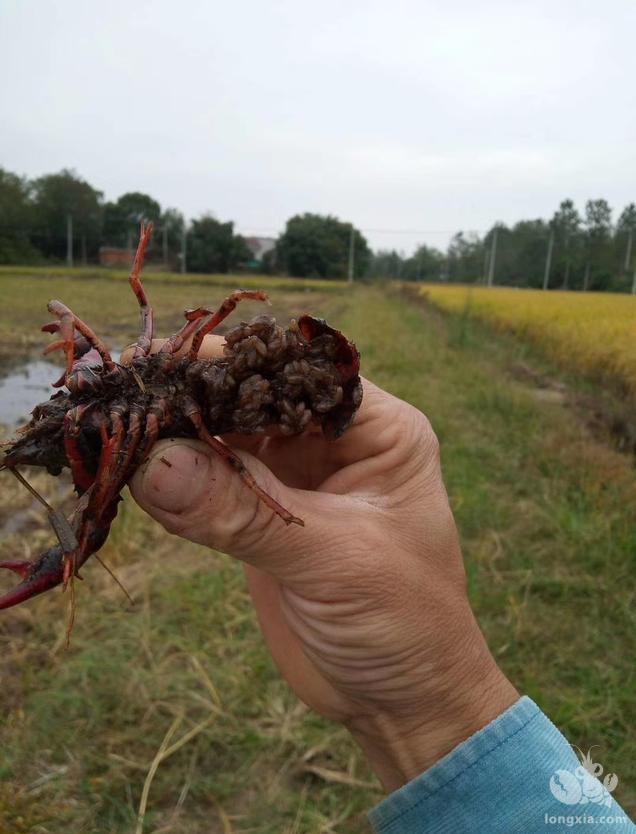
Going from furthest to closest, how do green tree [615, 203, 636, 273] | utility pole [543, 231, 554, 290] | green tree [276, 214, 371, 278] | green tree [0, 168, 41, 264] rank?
green tree [276, 214, 371, 278] < green tree [0, 168, 41, 264] < utility pole [543, 231, 554, 290] < green tree [615, 203, 636, 273]

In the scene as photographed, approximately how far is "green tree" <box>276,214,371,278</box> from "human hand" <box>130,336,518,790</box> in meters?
59.7

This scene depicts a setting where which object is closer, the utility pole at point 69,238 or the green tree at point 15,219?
the green tree at point 15,219

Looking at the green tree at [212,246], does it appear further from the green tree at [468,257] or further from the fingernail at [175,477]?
the fingernail at [175,477]

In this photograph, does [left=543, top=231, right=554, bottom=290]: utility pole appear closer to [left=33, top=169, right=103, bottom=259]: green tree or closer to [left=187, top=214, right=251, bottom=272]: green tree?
[left=33, top=169, right=103, bottom=259]: green tree

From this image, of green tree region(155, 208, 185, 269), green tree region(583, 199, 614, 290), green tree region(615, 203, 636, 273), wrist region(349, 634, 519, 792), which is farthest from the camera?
green tree region(155, 208, 185, 269)

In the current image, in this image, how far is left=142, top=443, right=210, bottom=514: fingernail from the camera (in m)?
1.60

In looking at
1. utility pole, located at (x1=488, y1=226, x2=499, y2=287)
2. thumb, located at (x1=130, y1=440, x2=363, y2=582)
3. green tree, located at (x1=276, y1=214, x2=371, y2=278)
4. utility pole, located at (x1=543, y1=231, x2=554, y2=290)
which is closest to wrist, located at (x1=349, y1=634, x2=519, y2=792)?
thumb, located at (x1=130, y1=440, x2=363, y2=582)

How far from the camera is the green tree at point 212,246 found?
48.4m

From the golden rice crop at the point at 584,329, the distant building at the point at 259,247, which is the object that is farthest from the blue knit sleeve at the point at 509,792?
the distant building at the point at 259,247

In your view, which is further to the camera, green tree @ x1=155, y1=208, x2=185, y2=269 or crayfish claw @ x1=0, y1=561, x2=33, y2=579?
green tree @ x1=155, y1=208, x2=185, y2=269

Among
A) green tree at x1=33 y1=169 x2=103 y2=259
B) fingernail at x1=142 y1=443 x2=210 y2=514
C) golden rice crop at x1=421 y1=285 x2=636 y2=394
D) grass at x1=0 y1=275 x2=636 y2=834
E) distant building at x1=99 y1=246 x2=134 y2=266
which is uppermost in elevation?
green tree at x1=33 y1=169 x2=103 y2=259

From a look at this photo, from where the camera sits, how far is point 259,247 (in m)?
58.5

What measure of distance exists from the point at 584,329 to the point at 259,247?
54.6 meters

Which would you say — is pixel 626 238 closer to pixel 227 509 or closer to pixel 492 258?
pixel 227 509
